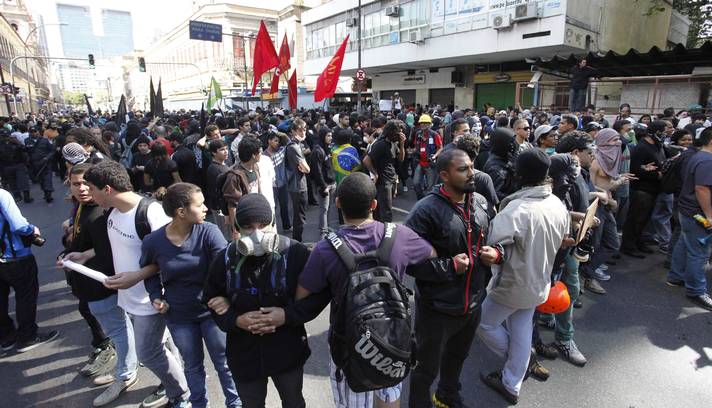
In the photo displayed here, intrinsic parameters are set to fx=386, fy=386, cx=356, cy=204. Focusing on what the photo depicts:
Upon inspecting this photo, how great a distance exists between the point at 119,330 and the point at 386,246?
2483mm

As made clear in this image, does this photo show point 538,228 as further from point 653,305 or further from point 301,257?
point 653,305

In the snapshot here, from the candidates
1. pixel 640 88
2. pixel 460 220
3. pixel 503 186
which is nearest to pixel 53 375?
pixel 460 220

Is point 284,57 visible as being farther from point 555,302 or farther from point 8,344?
point 555,302

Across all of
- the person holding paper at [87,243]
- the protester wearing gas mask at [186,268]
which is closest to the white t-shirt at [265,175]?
the person holding paper at [87,243]

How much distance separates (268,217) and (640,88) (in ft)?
54.2

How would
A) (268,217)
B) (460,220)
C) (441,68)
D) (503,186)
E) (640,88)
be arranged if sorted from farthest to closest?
(441,68) < (640,88) < (503,186) < (460,220) < (268,217)

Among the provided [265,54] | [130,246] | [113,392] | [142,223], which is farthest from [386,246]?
[265,54]

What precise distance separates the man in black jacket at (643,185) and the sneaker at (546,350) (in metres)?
3.27

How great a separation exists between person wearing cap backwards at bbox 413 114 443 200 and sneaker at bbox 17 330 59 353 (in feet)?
20.3

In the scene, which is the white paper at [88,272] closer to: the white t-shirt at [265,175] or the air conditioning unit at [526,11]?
the white t-shirt at [265,175]

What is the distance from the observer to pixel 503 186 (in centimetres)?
403

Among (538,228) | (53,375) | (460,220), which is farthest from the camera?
(53,375)

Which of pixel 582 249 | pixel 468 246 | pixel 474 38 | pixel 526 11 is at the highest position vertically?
pixel 526 11

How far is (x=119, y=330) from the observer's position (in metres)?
3.09
